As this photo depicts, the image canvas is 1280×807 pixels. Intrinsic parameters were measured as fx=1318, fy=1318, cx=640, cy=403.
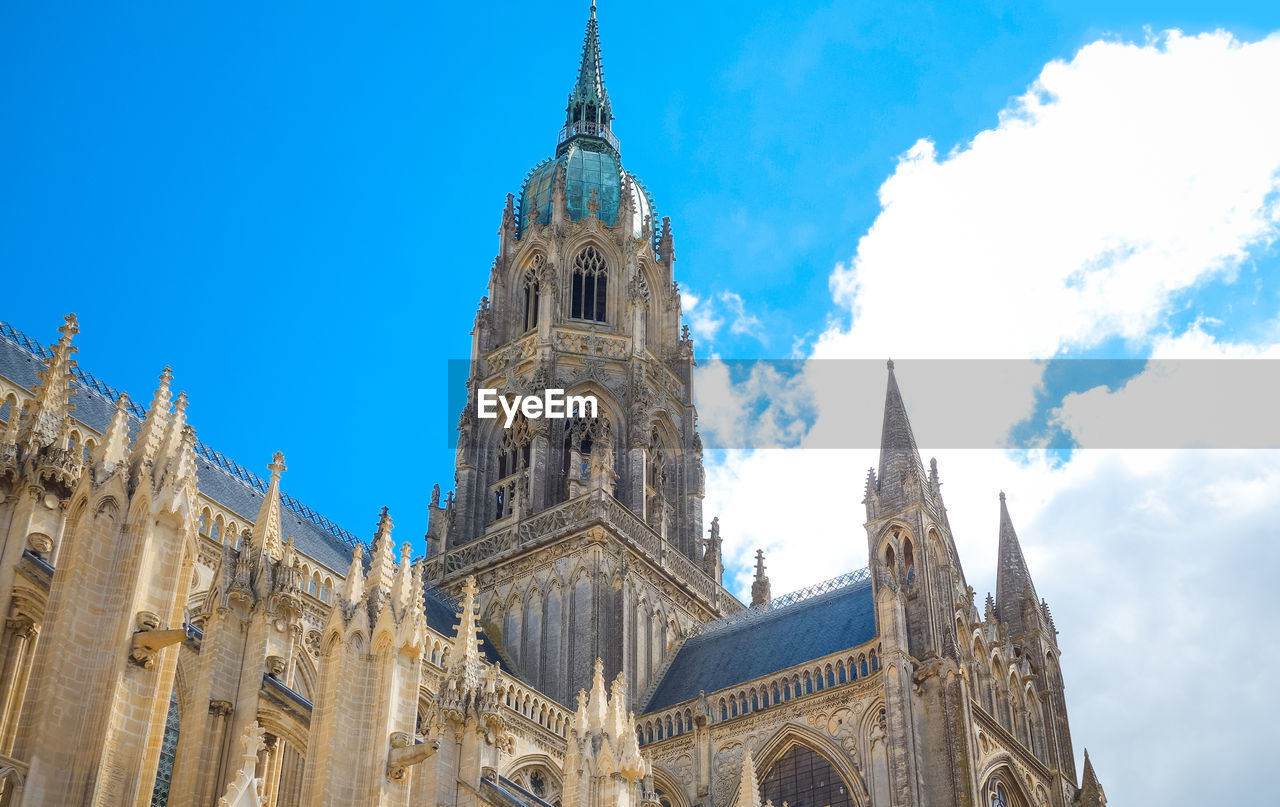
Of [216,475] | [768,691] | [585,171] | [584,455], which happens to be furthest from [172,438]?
[585,171]

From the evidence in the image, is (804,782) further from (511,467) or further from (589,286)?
(589,286)

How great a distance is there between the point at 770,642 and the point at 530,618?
24.5ft

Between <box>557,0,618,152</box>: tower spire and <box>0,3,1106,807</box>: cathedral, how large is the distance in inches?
6.8

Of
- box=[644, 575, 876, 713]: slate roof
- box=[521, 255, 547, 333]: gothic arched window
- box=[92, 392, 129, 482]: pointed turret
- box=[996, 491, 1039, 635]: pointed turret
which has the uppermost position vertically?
box=[521, 255, 547, 333]: gothic arched window

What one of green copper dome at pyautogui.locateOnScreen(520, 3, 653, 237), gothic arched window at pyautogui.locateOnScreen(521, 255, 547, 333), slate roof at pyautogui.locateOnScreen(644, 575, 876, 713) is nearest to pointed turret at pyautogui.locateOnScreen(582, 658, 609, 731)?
slate roof at pyautogui.locateOnScreen(644, 575, 876, 713)

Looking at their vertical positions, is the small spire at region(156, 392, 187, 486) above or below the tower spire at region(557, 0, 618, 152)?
below

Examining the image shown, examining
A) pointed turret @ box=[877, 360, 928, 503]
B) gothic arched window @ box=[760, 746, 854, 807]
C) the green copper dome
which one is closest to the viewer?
gothic arched window @ box=[760, 746, 854, 807]

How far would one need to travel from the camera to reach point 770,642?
130 feet

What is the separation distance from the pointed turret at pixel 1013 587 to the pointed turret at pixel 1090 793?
4.84 m

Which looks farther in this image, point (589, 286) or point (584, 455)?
point (589, 286)

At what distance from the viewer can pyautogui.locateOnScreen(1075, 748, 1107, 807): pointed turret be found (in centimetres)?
3772

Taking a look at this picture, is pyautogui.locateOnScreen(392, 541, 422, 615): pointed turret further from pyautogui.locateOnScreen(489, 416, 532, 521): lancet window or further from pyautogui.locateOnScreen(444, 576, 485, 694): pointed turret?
pyautogui.locateOnScreen(489, 416, 532, 521): lancet window

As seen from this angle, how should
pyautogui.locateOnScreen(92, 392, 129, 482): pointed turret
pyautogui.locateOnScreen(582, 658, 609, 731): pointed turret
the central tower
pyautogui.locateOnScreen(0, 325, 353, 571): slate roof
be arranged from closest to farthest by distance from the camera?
pyautogui.locateOnScreen(92, 392, 129, 482): pointed turret < pyautogui.locateOnScreen(582, 658, 609, 731): pointed turret < pyautogui.locateOnScreen(0, 325, 353, 571): slate roof < the central tower

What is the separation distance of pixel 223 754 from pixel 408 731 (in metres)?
2.47
